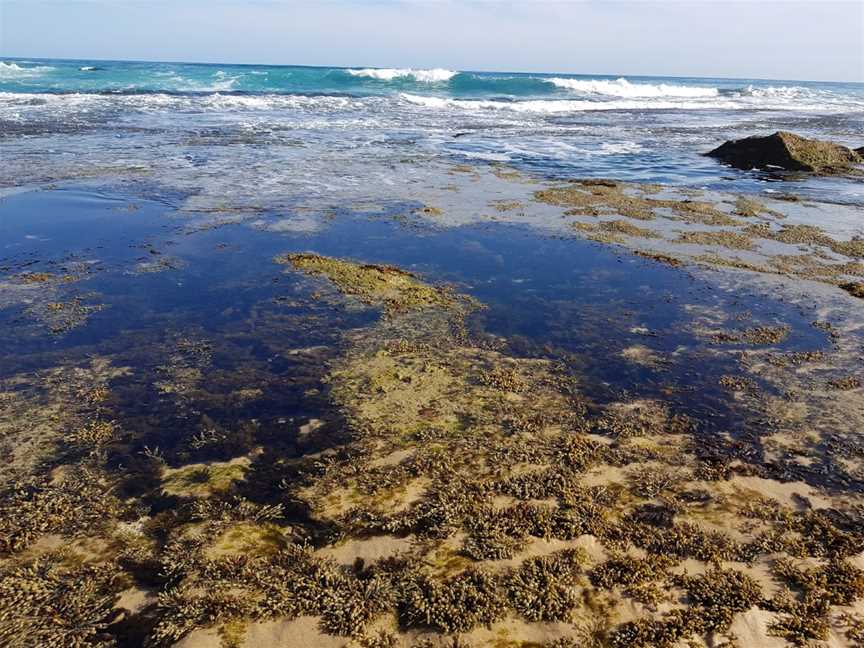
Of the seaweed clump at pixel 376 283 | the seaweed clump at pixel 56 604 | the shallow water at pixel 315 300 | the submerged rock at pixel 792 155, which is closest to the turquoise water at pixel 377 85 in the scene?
the submerged rock at pixel 792 155

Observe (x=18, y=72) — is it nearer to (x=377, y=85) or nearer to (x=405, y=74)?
(x=377, y=85)

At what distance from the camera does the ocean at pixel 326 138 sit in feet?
57.4

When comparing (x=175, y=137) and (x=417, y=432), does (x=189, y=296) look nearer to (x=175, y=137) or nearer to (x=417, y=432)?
(x=417, y=432)

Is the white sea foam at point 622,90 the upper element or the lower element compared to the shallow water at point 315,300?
upper

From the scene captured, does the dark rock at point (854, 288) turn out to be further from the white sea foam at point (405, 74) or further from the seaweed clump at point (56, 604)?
the white sea foam at point (405, 74)

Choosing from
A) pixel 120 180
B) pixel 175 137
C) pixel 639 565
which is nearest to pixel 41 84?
pixel 175 137

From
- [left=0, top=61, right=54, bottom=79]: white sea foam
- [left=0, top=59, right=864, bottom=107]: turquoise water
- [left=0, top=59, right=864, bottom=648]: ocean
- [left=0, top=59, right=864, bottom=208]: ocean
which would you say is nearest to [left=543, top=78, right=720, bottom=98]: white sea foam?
[left=0, top=59, right=864, bottom=107]: turquoise water

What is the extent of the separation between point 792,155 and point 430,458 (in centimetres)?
2243

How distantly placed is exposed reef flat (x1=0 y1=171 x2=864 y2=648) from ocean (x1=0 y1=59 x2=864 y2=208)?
Result: 822 centimetres

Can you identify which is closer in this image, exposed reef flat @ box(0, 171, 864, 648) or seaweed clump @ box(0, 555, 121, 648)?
seaweed clump @ box(0, 555, 121, 648)

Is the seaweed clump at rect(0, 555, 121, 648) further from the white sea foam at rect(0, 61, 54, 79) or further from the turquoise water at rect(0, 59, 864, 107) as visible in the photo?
the white sea foam at rect(0, 61, 54, 79)

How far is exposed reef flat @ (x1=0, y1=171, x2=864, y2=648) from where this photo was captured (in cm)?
387

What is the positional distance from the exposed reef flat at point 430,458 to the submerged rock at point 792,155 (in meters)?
13.6

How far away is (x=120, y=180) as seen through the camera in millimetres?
16094
